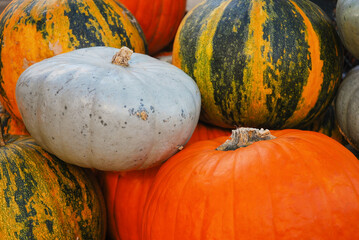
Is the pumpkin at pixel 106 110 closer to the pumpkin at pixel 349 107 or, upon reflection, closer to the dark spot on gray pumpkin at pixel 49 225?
the dark spot on gray pumpkin at pixel 49 225

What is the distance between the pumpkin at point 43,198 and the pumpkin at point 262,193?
0.22 meters

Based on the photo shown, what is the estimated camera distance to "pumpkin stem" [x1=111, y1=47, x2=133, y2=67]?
1.07m

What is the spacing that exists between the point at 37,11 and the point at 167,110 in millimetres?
647

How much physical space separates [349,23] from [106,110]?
2.72 feet

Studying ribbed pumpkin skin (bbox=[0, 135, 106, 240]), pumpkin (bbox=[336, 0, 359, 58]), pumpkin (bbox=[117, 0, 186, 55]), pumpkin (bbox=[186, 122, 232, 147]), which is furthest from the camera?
pumpkin (bbox=[117, 0, 186, 55])

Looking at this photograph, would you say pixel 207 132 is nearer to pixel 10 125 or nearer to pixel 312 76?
pixel 312 76

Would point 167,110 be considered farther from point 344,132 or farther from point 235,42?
point 344,132

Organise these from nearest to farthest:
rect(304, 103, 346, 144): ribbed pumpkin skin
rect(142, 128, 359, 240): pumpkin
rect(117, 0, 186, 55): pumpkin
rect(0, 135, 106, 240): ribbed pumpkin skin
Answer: rect(142, 128, 359, 240): pumpkin < rect(0, 135, 106, 240): ribbed pumpkin skin < rect(304, 103, 346, 144): ribbed pumpkin skin < rect(117, 0, 186, 55): pumpkin

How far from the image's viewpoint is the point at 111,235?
56.0 inches

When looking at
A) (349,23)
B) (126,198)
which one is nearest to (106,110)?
(126,198)

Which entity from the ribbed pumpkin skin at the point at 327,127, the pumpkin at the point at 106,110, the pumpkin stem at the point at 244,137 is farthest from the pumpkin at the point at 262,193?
the ribbed pumpkin skin at the point at 327,127

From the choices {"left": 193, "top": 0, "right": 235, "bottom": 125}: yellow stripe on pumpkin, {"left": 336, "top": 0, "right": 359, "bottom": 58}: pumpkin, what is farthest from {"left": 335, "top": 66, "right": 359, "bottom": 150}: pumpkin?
{"left": 193, "top": 0, "right": 235, "bottom": 125}: yellow stripe on pumpkin

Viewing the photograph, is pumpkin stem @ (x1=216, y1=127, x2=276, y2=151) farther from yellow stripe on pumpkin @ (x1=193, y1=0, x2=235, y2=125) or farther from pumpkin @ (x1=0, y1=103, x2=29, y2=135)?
pumpkin @ (x1=0, y1=103, x2=29, y2=135)

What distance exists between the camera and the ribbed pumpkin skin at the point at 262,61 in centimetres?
125
